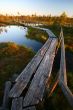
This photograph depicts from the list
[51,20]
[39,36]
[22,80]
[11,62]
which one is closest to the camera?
[22,80]

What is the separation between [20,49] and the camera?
13.7 m

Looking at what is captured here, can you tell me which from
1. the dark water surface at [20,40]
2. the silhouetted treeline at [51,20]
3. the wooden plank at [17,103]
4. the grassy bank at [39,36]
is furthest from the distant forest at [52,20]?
the wooden plank at [17,103]

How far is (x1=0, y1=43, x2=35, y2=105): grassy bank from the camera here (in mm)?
8164

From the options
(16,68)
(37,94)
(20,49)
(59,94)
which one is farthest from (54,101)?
(20,49)

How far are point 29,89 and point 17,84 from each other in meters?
0.51

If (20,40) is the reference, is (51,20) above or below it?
below

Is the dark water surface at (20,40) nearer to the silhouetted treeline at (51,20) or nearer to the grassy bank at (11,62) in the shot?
the grassy bank at (11,62)

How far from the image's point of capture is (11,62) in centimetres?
1018

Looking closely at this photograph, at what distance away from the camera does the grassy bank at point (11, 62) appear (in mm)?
8164

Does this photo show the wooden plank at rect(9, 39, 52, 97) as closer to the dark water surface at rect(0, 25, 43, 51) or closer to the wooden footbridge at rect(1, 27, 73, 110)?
the wooden footbridge at rect(1, 27, 73, 110)

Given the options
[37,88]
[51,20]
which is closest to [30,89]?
[37,88]

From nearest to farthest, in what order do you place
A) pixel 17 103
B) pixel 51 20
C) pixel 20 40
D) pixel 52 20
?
pixel 17 103 → pixel 20 40 → pixel 52 20 → pixel 51 20

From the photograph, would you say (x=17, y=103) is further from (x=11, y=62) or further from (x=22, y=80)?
(x=11, y=62)

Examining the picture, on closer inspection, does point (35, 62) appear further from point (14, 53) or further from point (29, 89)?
point (14, 53)
